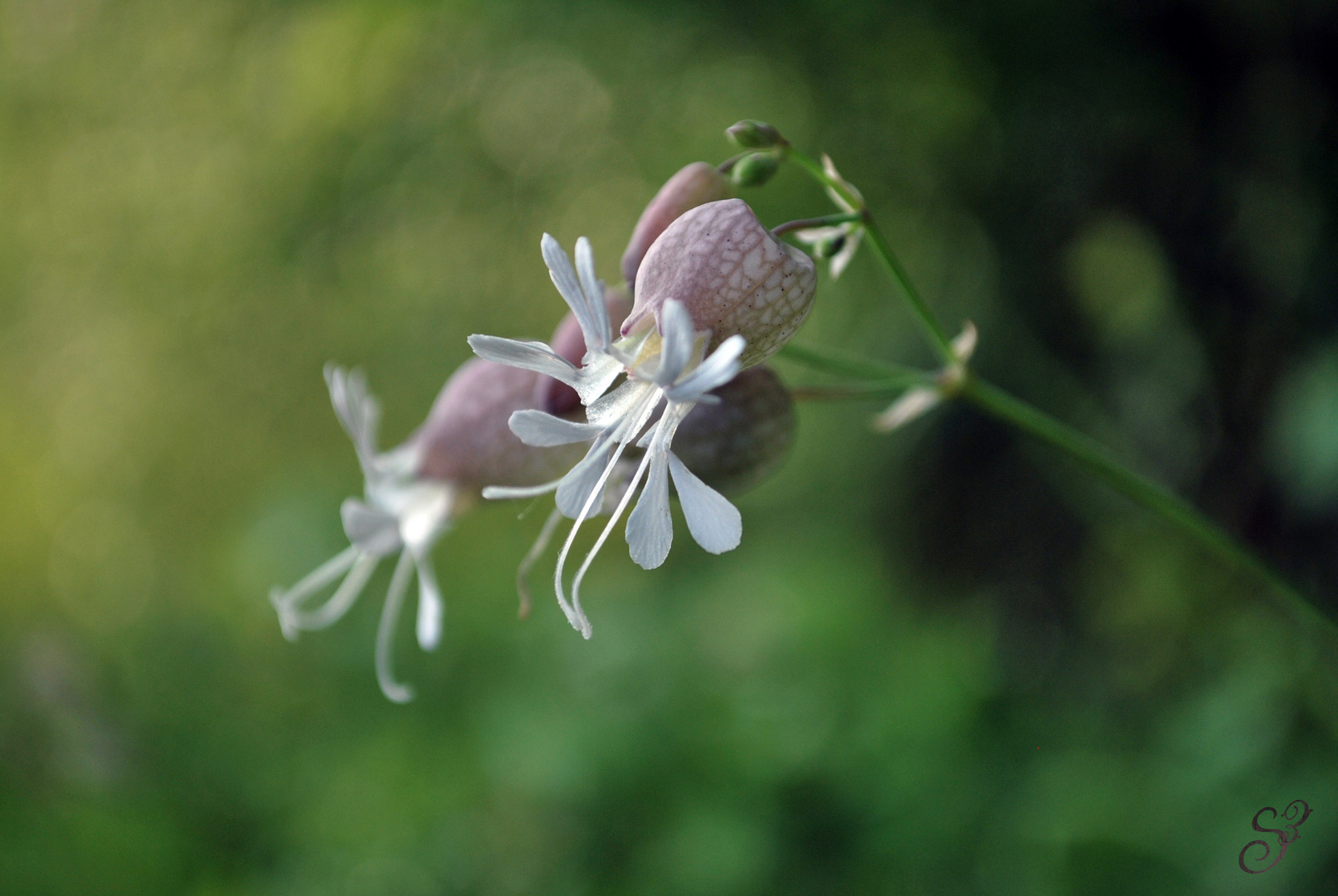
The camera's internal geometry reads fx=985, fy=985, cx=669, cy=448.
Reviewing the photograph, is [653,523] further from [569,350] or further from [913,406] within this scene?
[913,406]

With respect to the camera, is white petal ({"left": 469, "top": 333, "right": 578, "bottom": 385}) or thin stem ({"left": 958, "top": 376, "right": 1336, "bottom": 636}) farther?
thin stem ({"left": 958, "top": 376, "right": 1336, "bottom": 636})

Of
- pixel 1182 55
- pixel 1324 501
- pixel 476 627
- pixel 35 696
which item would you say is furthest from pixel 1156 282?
pixel 35 696

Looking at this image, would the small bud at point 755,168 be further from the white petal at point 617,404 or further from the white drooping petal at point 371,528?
the white drooping petal at point 371,528

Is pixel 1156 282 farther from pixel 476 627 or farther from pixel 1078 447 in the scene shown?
pixel 476 627

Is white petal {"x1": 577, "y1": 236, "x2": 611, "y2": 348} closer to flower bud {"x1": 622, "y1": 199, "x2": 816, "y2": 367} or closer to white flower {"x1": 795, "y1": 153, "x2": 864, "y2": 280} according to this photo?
flower bud {"x1": 622, "y1": 199, "x2": 816, "y2": 367}

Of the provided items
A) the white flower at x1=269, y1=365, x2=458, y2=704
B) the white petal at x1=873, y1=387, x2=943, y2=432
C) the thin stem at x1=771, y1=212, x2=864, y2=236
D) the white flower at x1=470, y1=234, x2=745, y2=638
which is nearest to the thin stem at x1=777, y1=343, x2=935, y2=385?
the white petal at x1=873, y1=387, x2=943, y2=432
